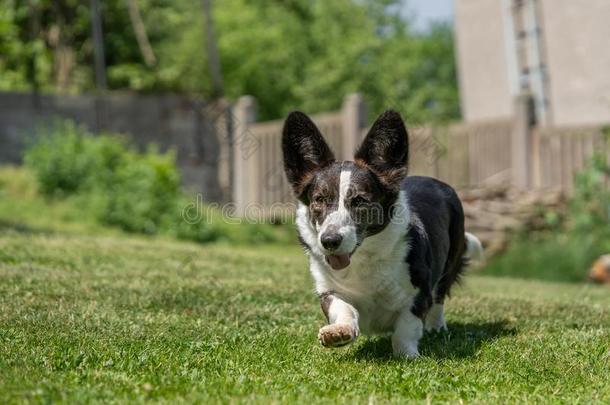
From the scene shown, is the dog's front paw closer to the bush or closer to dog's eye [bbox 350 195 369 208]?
dog's eye [bbox 350 195 369 208]

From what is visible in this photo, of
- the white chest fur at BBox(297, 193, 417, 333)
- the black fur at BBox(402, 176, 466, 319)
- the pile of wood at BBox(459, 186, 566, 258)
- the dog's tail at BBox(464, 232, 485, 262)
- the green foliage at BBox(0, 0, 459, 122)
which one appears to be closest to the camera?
the white chest fur at BBox(297, 193, 417, 333)

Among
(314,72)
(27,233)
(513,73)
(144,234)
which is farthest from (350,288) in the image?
(314,72)

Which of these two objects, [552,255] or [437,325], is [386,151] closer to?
[437,325]

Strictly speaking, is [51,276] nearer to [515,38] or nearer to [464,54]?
[515,38]

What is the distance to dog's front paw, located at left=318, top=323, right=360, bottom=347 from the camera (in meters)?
4.01

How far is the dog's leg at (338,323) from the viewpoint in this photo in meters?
4.02

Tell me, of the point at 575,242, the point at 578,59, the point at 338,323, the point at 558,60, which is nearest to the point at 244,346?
the point at 338,323

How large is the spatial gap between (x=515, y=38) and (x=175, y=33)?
9.59 meters

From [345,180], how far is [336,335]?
82 centimetres

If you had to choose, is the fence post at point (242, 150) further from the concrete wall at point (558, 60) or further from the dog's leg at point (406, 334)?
the dog's leg at point (406, 334)

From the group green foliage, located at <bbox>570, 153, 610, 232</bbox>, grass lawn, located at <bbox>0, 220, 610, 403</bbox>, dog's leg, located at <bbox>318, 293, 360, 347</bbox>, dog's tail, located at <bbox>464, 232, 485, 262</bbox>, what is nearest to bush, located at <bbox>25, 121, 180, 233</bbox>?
grass lawn, located at <bbox>0, 220, 610, 403</bbox>

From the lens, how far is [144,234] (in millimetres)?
13562

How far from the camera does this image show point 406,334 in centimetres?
449

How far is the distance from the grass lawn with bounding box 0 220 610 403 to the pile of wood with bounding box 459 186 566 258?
4.61 m
